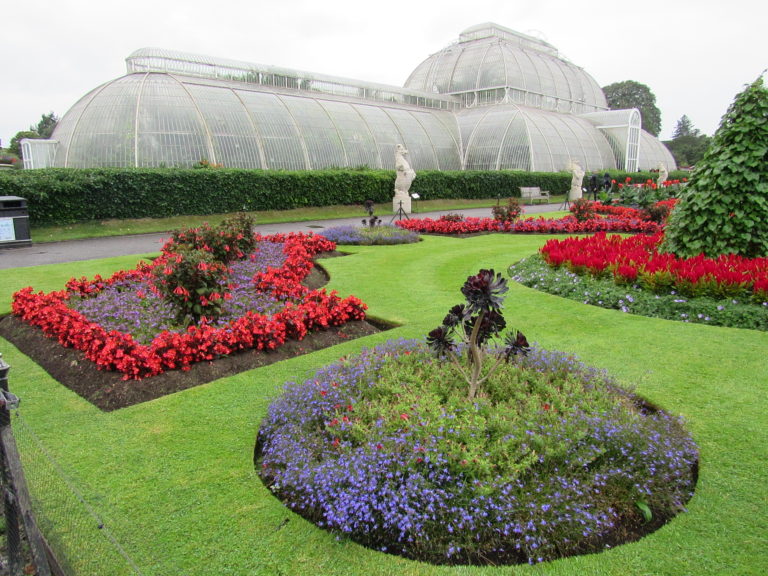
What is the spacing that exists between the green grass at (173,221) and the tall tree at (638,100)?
61.0m

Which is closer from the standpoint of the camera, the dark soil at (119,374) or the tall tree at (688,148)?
the dark soil at (119,374)

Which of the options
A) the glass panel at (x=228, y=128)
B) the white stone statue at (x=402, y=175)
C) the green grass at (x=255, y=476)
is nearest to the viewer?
the green grass at (x=255, y=476)

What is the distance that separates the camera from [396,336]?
6.45 metres

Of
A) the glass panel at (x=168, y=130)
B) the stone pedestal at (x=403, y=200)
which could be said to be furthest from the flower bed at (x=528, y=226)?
the glass panel at (x=168, y=130)

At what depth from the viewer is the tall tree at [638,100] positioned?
243ft

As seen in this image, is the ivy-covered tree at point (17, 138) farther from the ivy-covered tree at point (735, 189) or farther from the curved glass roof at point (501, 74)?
the ivy-covered tree at point (735, 189)

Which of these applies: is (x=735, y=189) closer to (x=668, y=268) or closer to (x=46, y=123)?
(x=668, y=268)

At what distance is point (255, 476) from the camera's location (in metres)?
3.53

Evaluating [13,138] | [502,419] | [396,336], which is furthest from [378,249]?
[13,138]

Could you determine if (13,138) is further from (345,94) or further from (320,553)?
(320,553)

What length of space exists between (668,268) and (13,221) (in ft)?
52.9

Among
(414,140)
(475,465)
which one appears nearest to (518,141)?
(414,140)

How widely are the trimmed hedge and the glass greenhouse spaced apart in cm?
354

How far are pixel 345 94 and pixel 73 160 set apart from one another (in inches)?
695
